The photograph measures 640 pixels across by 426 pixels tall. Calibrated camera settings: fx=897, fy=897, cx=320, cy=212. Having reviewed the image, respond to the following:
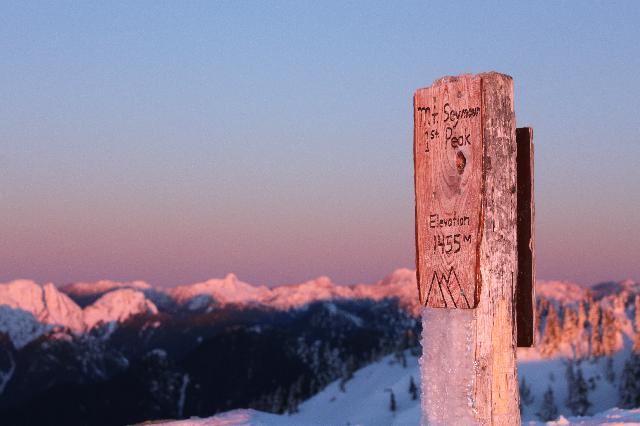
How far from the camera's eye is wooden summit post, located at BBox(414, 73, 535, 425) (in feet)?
26.8

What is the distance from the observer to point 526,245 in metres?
8.49

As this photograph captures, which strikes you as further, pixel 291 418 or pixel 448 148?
pixel 291 418

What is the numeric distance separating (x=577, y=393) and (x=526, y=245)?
5218 centimetres

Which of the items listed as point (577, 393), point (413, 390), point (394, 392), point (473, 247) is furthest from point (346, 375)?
point (473, 247)

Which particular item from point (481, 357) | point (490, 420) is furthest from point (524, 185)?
point (490, 420)

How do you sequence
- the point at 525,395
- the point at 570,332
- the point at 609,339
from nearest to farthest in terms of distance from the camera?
the point at 525,395 → the point at 609,339 → the point at 570,332

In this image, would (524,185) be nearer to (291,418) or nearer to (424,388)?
(424,388)

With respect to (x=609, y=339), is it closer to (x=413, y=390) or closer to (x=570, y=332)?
(x=570, y=332)

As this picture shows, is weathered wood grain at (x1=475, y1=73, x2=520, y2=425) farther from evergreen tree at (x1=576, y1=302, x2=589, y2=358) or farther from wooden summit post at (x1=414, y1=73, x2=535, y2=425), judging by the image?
evergreen tree at (x1=576, y1=302, x2=589, y2=358)

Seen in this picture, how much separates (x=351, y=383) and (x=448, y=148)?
194 feet

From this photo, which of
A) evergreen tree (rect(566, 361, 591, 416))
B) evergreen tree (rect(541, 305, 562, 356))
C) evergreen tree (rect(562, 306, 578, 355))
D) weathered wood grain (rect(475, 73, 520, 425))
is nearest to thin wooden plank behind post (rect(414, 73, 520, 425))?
weathered wood grain (rect(475, 73, 520, 425))

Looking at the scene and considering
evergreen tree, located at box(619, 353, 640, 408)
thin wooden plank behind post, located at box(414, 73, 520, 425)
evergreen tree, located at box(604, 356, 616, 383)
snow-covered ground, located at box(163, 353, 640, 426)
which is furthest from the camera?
evergreen tree, located at box(604, 356, 616, 383)

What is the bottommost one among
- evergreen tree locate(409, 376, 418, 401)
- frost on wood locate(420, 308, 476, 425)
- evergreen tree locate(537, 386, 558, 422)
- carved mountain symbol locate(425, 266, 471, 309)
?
evergreen tree locate(537, 386, 558, 422)

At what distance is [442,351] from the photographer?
8414 mm
